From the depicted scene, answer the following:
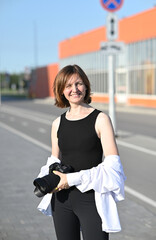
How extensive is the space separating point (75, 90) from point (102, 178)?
63 cm

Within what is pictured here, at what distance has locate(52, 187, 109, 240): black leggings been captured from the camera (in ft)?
9.18

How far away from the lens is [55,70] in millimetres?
60531

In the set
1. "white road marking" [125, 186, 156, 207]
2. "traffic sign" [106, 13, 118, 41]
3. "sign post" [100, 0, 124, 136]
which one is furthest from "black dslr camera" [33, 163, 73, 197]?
"traffic sign" [106, 13, 118, 41]

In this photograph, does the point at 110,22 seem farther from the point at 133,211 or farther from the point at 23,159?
the point at 133,211

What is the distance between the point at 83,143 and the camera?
112 inches

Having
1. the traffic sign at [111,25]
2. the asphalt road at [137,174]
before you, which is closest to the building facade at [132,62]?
the asphalt road at [137,174]

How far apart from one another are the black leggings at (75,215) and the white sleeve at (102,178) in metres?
0.12

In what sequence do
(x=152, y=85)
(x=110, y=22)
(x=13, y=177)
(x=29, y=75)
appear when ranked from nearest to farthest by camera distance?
(x=13, y=177), (x=110, y=22), (x=152, y=85), (x=29, y=75)

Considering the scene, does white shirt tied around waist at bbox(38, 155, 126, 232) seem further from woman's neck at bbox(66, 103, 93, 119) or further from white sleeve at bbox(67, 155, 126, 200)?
woman's neck at bbox(66, 103, 93, 119)

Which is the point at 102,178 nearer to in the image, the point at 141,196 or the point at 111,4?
the point at 141,196

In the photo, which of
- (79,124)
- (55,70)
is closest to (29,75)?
(55,70)

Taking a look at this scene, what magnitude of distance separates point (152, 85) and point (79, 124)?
3213 cm

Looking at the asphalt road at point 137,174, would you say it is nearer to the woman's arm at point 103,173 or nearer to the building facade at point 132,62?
the woman's arm at point 103,173

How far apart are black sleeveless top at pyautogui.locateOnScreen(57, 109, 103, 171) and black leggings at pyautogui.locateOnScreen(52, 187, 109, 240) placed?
18 cm
